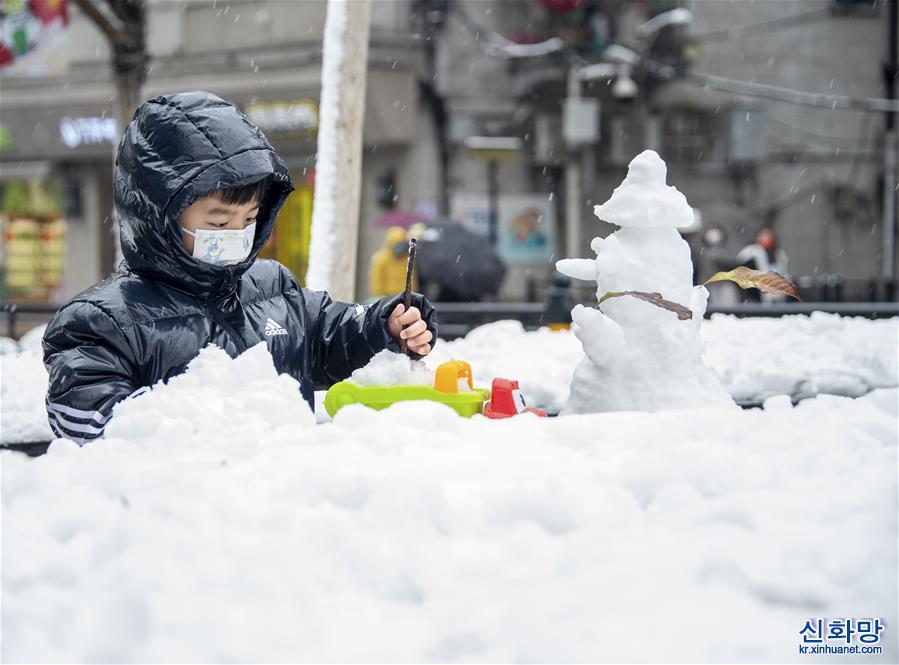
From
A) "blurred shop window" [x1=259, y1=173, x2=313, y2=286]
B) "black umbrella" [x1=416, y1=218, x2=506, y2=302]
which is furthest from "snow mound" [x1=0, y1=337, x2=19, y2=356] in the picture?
"blurred shop window" [x1=259, y1=173, x2=313, y2=286]

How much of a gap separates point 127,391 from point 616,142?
1714cm

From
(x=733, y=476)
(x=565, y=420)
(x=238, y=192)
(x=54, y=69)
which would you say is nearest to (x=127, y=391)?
(x=238, y=192)

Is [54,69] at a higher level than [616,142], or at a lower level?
higher

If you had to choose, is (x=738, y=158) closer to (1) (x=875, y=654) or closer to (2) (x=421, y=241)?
(2) (x=421, y=241)

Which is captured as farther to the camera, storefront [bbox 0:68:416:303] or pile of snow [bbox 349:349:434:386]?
storefront [bbox 0:68:416:303]

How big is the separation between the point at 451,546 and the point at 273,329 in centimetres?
143

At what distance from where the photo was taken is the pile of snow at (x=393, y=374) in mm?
2602

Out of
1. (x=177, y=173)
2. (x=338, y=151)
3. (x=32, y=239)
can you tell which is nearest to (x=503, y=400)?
(x=177, y=173)

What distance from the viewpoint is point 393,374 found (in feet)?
8.59

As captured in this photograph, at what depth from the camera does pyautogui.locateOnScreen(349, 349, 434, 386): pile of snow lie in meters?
2.60

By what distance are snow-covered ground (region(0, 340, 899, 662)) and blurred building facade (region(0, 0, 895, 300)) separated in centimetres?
1448

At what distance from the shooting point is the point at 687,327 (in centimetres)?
259

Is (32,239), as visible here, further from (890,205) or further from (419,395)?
(419,395)

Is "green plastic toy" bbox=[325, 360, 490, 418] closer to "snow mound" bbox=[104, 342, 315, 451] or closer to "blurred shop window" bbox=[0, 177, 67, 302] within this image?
"snow mound" bbox=[104, 342, 315, 451]
